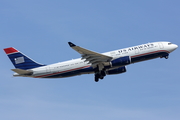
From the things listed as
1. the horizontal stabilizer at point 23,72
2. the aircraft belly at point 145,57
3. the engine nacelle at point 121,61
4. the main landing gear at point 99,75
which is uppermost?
the aircraft belly at point 145,57

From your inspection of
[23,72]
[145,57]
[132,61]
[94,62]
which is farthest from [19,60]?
[145,57]

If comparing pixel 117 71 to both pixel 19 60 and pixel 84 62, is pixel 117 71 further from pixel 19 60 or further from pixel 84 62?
pixel 19 60

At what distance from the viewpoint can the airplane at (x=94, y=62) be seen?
50250 mm

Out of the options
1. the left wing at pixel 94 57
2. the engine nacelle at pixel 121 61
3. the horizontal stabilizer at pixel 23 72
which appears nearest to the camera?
the left wing at pixel 94 57

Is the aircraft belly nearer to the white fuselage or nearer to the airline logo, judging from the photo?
the white fuselage

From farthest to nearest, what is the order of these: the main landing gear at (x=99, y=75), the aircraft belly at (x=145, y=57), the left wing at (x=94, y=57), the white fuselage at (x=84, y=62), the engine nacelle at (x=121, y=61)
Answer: the main landing gear at (x=99, y=75), the white fuselage at (x=84, y=62), the aircraft belly at (x=145, y=57), the engine nacelle at (x=121, y=61), the left wing at (x=94, y=57)

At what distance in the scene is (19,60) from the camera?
5359 cm

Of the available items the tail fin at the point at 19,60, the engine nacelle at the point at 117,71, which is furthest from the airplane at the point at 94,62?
the engine nacelle at the point at 117,71

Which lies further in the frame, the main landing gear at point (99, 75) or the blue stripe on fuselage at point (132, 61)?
the main landing gear at point (99, 75)

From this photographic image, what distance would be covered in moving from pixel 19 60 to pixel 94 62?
42.0 feet

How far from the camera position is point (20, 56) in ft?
177

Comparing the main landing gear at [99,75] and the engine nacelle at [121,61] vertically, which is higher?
the engine nacelle at [121,61]

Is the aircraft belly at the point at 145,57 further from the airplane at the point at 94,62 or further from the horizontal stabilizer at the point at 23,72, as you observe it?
the horizontal stabilizer at the point at 23,72

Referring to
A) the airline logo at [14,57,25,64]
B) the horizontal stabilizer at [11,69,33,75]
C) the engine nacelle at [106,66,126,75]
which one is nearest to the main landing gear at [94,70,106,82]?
the engine nacelle at [106,66,126,75]
